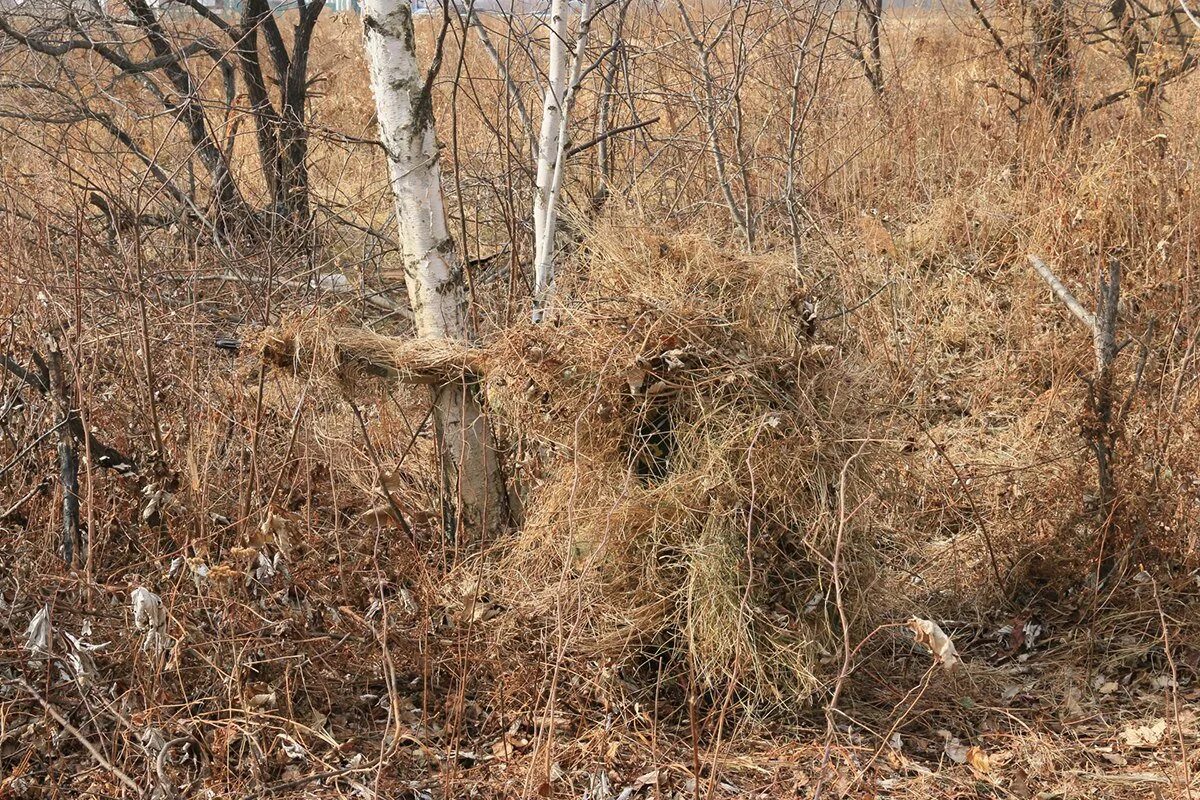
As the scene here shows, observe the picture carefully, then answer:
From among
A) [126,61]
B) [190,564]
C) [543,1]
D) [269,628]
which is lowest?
[269,628]

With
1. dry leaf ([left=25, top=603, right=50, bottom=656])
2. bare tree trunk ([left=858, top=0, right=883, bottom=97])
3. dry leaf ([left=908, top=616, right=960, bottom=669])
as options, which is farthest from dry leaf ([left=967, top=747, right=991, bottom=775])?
bare tree trunk ([left=858, top=0, right=883, bottom=97])

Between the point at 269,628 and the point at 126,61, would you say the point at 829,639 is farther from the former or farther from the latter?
the point at 126,61

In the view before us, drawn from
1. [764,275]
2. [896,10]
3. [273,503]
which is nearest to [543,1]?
[764,275]

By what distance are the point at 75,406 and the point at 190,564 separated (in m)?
0.95

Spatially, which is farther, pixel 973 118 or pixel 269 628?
pixel 973 118

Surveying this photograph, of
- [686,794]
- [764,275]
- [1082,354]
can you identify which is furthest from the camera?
[1082,354]

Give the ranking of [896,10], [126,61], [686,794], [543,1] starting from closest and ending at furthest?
[686,794], [543,1], [126,61], [896,10]

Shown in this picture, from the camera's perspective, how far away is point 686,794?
308 cm

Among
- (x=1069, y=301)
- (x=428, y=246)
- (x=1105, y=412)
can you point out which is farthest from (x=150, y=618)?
(x=1069, y=301)

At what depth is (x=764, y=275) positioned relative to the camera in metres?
3.36

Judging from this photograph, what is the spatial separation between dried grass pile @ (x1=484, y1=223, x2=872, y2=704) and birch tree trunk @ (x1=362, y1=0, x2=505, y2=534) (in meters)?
0.52

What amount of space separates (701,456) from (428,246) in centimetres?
129

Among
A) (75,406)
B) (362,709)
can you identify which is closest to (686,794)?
(362,709)

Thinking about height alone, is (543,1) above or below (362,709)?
above
